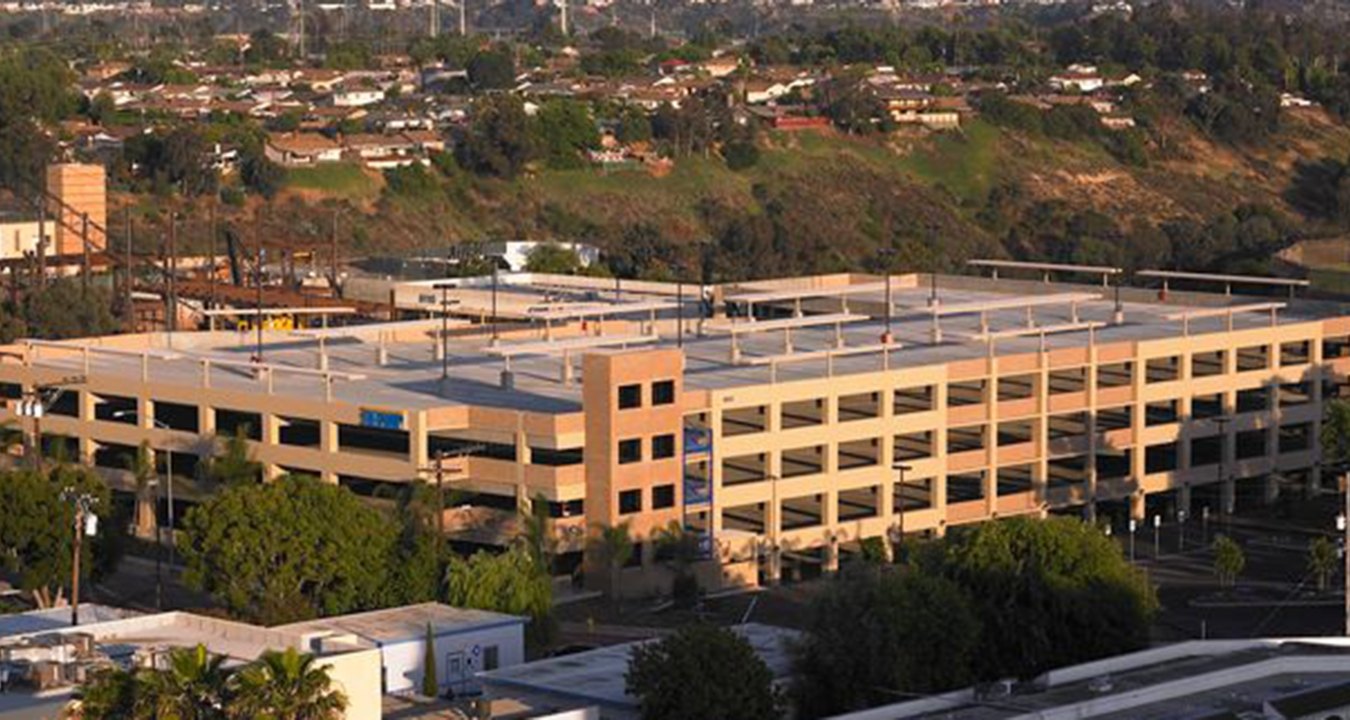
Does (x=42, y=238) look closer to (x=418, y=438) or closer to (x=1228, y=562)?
(x=418, y=438)

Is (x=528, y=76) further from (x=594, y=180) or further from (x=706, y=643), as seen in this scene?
(x=706, y=643)

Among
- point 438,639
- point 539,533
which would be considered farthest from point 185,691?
point 539,533

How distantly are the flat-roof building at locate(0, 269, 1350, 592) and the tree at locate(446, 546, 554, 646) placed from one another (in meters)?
7.72

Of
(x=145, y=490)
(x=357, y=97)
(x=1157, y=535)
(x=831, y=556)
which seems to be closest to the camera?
(x=831, y=556)

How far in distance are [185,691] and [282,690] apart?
112cm

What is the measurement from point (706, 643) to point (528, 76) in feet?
430

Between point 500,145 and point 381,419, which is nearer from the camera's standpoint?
point 381,419

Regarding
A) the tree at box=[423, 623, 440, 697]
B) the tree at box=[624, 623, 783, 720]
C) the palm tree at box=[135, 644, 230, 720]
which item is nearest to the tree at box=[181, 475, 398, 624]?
the tree at box=[423, 623, 440, 697]

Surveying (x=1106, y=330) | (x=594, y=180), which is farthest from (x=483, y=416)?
(x=594, y=180)

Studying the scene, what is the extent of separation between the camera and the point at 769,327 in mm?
73062

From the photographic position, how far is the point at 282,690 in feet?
124

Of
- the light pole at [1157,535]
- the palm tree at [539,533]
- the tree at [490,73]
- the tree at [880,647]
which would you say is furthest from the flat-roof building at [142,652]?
the tree at [490,73]

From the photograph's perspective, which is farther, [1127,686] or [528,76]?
[528,76]

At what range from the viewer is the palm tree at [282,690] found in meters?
37.8
